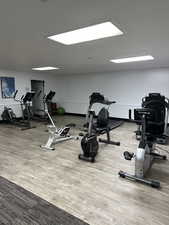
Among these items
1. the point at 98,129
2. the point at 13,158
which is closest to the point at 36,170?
the point at 13,158

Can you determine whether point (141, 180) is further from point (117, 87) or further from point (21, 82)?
point (21, 82)

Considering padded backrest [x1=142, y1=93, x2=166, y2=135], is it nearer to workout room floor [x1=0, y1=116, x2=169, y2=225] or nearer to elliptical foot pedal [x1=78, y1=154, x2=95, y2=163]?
workout room floor [x1=0, y1=116, x2=169, y2=225]

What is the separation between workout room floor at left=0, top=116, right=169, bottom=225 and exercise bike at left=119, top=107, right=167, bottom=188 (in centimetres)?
12

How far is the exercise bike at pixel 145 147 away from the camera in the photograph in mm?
2463

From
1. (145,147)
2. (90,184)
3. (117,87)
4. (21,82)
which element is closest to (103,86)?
(117,87)

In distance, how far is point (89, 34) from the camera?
9.27 feet

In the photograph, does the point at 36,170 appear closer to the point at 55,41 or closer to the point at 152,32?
the point at 55,41

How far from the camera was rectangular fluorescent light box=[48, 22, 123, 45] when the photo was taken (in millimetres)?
2521

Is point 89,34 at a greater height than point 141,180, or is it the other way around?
point 89,34

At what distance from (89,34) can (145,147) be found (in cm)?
222

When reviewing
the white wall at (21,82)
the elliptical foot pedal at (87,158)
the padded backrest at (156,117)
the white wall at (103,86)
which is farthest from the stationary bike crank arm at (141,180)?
the white wall at (21,82)

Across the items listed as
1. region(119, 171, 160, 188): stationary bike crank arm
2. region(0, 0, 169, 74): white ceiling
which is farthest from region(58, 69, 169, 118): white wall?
region(119, 171, 160, 188): stationary bike crank arm

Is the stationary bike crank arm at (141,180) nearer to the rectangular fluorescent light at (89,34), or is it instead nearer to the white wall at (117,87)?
the rectangular fluorescent light at (89,34)

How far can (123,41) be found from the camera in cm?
314
